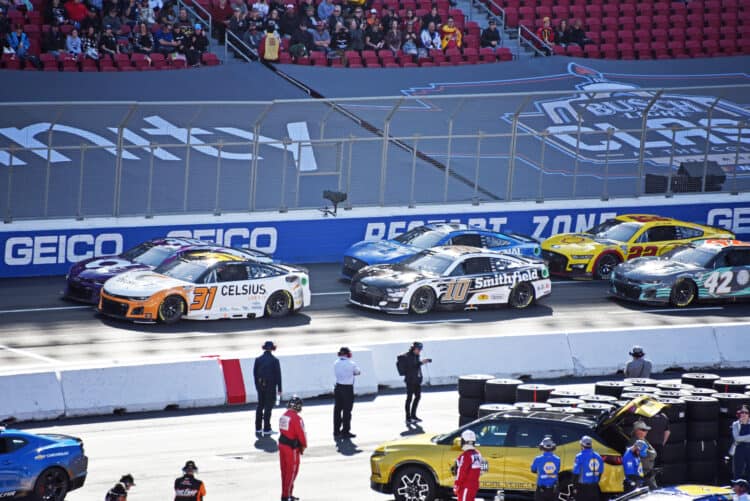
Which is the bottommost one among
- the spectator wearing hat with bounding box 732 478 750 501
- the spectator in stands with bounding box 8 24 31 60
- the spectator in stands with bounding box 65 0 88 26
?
the spectator wearing hat with bounding box 732 478 750 501

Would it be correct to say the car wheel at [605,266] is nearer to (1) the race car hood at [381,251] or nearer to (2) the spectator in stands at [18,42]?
(1) the race car hood at [381,251]

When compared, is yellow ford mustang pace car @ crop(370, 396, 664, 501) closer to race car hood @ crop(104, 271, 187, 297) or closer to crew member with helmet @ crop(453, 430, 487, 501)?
crew member with helmet @ crop(453, 430, 487, 501)

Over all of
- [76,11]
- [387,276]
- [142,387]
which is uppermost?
[76,11]

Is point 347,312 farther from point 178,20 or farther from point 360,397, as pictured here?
point 178,20

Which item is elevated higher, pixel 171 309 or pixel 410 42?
pixel 410 42

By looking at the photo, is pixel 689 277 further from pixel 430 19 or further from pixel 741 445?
pixel 430 19

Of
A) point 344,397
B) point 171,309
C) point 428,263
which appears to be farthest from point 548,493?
point 428,263

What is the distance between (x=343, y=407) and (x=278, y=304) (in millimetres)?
7817

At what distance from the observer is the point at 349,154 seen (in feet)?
113

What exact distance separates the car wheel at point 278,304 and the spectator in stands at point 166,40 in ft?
41.8

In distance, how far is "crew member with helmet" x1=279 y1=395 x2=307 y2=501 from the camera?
17.5 metres

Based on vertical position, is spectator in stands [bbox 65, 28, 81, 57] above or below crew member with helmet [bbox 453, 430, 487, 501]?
above

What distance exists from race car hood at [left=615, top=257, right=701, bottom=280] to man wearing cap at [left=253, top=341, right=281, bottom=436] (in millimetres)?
11903

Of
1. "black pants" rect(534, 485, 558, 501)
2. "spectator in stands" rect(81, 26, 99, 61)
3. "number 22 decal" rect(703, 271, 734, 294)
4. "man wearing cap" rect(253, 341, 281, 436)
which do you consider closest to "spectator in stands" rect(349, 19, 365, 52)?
"spectator in stands" rect(81, 26, 99, 61)
